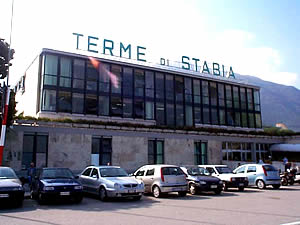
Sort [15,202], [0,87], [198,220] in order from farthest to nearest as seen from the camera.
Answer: [0,87]
[15,202]
[198,220]

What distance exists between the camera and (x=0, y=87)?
18.9m

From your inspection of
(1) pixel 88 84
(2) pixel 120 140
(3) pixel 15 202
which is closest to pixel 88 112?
(1) pixel 88 84

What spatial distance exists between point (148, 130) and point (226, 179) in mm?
12378

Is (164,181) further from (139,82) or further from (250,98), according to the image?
(250,98)

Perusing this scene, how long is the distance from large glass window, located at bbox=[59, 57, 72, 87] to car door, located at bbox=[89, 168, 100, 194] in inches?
773

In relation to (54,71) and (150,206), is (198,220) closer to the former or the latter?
(150,206)

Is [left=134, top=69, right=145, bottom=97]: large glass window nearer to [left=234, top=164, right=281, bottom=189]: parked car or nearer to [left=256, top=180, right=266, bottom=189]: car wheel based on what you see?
[left=234, top=164, right=281, bottom=189]: parked car

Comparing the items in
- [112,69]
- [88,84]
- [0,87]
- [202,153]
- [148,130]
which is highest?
[112,69]

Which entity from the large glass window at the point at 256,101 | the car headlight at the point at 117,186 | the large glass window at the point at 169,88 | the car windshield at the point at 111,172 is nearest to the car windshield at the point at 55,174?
the car windshield at the point at 111,172

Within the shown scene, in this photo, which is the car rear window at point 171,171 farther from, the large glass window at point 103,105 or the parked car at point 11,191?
the large glass window at point 103,105

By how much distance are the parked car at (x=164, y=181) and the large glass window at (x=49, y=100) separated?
1895 centimetres

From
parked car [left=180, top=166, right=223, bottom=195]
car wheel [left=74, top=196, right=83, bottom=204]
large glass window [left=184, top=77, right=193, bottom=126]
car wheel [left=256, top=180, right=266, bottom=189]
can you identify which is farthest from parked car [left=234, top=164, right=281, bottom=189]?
large glass window [left=184, top=77, right=193, bottom=126]

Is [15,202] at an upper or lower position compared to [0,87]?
lower

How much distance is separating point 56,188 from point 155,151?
1761cm
